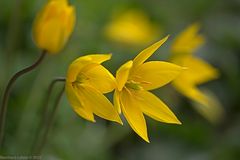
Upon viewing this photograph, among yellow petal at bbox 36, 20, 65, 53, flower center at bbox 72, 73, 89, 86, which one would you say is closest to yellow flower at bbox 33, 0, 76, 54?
yellow petal at bbox 36, 20, 65, 53

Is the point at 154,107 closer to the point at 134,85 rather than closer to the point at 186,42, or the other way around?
the point at 134,85

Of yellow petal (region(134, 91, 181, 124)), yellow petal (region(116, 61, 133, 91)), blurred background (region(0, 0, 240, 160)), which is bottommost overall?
blurred background (region(0, 0, 240, 160))

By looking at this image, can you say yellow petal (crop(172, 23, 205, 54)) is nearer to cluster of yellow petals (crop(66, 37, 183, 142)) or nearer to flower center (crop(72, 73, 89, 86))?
cluster of yellow petals (crop(66, 37, 183, 142))

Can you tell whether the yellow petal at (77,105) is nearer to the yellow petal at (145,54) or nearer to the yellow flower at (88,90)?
the yellow flower at (88,90)

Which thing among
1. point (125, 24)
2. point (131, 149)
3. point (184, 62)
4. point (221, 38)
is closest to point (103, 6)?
point (125, 24)

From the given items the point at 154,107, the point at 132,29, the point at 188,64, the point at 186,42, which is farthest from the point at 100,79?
the point at 132,29

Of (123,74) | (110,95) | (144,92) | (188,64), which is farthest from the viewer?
(110,95)
